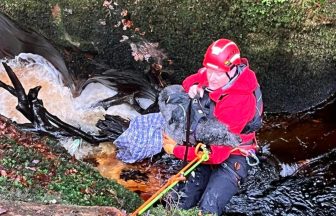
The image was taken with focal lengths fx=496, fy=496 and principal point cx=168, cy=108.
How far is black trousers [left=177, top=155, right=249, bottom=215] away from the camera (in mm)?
4648

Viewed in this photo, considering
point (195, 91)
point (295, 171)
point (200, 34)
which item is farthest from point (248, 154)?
point (200, 34)

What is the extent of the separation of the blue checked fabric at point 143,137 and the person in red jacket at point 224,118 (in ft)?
1.53

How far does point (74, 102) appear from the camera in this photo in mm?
7688

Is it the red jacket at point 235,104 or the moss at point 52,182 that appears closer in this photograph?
the moss at point 52,182

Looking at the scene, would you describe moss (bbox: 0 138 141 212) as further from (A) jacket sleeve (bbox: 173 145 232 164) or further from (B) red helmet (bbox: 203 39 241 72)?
(B) red helmet (bbox: 203 39 241 72)

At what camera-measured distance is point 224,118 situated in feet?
14.2

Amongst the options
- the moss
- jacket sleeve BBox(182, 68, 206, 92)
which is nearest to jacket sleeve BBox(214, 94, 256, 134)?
jacket sleeve BBox(182, 68, 206, 92)

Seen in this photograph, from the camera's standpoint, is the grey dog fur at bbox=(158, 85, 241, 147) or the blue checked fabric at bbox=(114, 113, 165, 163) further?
the blue checked fabric at bbox=(114, 113, 165, 163)

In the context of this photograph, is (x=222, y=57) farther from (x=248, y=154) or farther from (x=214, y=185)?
(x=214, y=185)

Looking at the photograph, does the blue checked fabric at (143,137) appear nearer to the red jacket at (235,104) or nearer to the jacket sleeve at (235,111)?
the red jacket at (235,104)

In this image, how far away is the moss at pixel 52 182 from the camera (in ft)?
12.5

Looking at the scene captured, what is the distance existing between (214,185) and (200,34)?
10.1ft

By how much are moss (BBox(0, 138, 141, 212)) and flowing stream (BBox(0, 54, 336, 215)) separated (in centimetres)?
174

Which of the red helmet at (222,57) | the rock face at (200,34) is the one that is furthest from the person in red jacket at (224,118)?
the rock face at (200,34)
